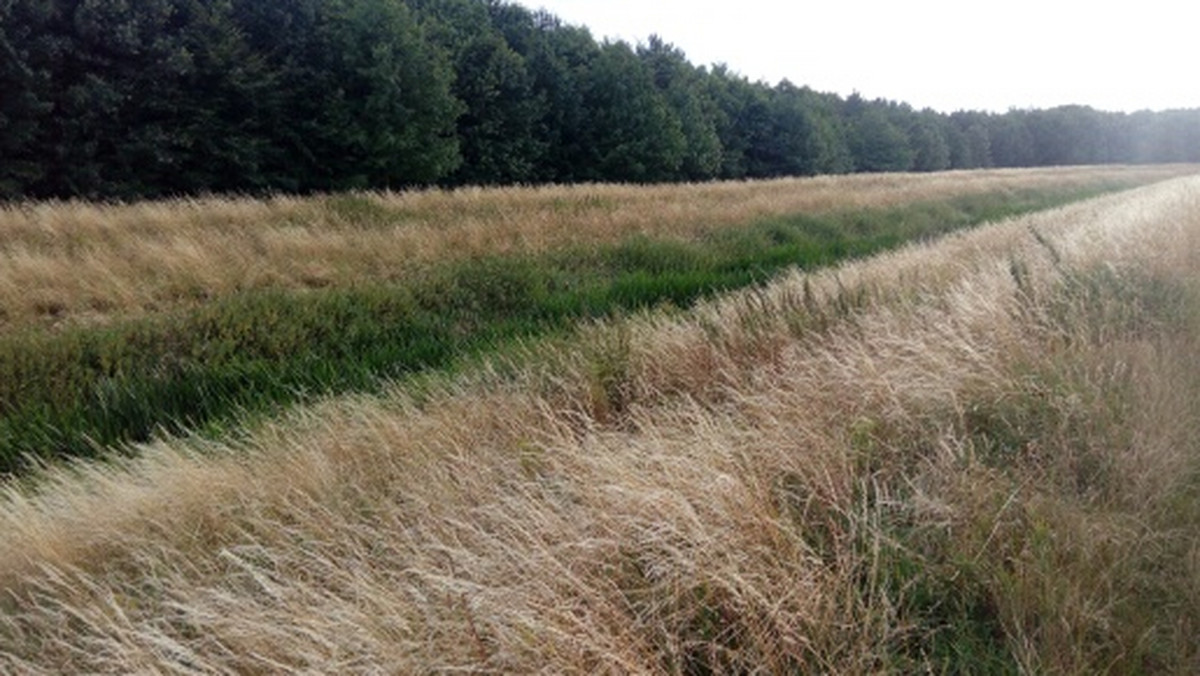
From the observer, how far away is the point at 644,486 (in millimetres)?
2609

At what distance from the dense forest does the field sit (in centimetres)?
1731

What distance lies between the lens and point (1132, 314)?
4262mm

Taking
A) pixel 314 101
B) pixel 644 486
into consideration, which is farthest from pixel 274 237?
pixel 314 101

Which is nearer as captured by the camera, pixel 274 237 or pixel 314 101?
pixel 274 237

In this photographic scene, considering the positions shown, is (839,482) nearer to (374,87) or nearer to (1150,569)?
(1150,569)

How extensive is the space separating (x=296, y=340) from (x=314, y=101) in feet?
74.4

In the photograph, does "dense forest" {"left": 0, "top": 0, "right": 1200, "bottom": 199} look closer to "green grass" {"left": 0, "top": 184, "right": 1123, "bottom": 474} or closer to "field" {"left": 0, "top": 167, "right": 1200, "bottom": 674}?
"green grass" {"left": 0, "top": 184, "right": 1123, "bottom": 474}

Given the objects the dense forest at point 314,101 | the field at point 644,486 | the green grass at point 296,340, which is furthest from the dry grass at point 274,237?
the dense forest at point 314,101

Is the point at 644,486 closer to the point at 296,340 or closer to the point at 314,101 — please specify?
the point at 296,340

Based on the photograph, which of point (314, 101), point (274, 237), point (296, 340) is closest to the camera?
point (296, 340)

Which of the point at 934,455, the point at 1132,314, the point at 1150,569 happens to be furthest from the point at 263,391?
the point at 1132,314

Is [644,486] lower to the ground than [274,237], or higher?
lower

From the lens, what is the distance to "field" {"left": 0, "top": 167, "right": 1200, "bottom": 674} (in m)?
1.94

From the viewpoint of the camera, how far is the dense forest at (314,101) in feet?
64.8
